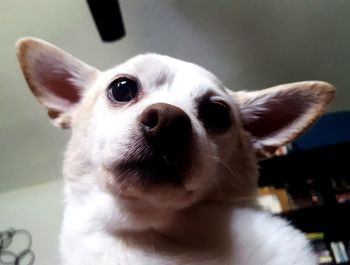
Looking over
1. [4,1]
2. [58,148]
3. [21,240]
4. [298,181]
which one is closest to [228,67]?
[298,181]

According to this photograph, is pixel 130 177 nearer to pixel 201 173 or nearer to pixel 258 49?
pixel 201 173

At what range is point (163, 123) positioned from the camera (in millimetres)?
678

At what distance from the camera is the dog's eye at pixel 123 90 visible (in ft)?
2.99

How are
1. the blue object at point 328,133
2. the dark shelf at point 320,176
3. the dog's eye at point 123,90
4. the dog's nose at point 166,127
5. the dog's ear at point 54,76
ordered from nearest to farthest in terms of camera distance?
the dog's nose at point 166,127 < the dog's eye at point 123,90 < the dog's ear at point 54,76 < the dark shelf at point 320,176 < the blue object at point 328,133

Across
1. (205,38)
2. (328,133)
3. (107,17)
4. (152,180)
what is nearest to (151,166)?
(152,180)

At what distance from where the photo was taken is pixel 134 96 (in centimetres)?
91

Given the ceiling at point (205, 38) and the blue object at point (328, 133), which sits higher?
the ceiling at point (205, 38)

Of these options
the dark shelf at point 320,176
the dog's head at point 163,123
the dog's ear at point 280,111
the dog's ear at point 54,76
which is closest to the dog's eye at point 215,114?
the dog's head at point 163,123

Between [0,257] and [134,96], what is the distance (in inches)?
94.4

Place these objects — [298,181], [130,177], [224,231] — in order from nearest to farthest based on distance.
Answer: [130,177] < [224,231] < [298,181]

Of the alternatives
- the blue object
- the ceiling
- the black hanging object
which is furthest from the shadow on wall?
the black hanging object

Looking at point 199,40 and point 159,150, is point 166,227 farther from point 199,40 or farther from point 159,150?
point 199,40

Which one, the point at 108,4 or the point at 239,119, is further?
the point at 108,4

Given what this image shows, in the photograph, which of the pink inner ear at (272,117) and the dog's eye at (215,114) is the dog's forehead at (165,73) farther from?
the pink inner ear at (272,117)
